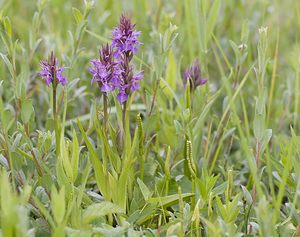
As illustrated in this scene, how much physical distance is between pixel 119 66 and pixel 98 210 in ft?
1.42

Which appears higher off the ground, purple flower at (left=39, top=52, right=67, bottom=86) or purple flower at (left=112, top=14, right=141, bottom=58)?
purple flower at (left=112, top=14, right=141, bottom=58)

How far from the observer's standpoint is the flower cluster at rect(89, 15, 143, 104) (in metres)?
1.69

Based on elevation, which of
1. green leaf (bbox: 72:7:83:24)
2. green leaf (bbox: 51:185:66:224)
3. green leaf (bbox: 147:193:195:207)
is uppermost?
green leaf (bbox: 72:7:83:24)

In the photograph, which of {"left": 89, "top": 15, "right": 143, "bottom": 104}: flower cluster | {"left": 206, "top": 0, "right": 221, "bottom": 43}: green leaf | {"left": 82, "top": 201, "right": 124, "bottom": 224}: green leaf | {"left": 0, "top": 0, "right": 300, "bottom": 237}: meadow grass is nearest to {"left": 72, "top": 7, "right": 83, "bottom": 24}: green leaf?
{"left": 0, "top": 0, "right": 300, "bottom": 237}: meadow grass

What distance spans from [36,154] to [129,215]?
0.35 meters

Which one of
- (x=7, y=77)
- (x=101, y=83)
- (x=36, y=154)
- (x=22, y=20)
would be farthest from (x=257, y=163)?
(x=22, y=20)

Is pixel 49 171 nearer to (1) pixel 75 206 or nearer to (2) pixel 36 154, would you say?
(2) pixel 36 154

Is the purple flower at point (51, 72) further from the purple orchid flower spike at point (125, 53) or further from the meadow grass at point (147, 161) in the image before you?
the purple orchid flower spike at point (125, 53)

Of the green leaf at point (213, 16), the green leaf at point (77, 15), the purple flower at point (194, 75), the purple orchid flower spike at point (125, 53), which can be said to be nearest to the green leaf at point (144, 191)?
the purple orchid flower spike at point (125, 53)

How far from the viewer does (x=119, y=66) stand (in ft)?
5.79

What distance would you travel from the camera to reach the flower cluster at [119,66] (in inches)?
66.4

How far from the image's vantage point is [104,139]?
5.82ft

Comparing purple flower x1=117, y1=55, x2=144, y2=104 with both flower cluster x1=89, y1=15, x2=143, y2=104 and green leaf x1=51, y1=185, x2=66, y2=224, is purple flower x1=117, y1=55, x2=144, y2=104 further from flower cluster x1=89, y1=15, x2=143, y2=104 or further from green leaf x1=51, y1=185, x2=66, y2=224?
green leaf x1=51, y1=185, x2=66, y2=224

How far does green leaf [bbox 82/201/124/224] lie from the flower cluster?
31 cm
